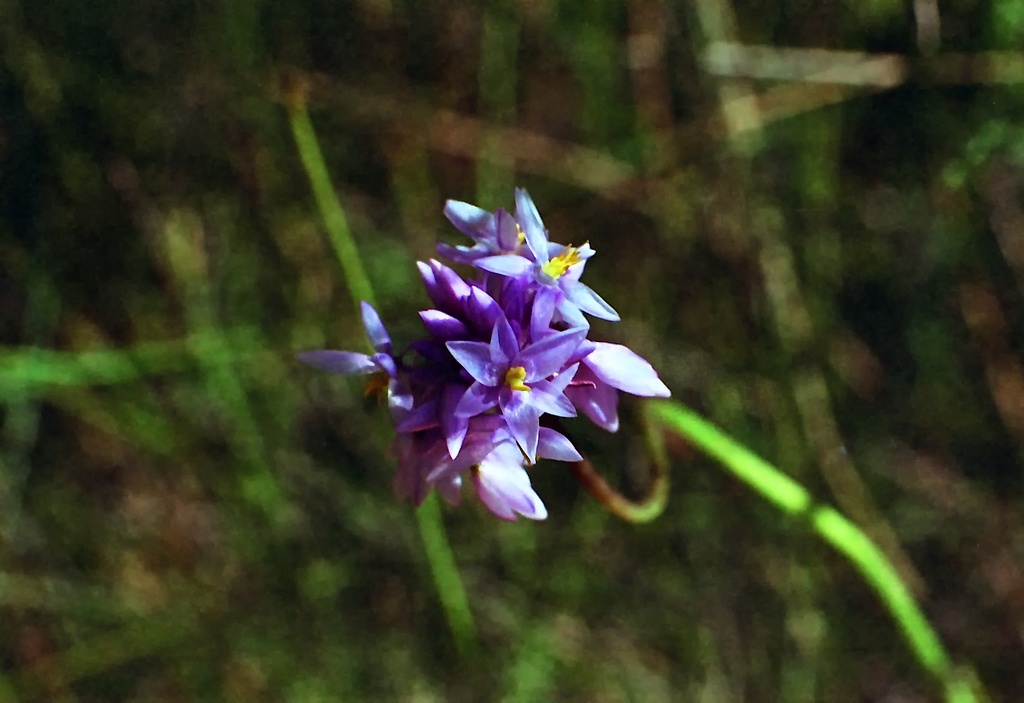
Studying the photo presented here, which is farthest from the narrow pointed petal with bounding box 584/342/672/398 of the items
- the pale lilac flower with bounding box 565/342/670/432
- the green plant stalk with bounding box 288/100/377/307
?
the green plant stalk with bounding box 288/100/377/307

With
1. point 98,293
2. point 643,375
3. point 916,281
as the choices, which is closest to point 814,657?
point 916,281

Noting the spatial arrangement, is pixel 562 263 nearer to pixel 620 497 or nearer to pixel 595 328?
pixel 620 497

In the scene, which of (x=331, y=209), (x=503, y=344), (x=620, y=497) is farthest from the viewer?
(x=331, y=209)

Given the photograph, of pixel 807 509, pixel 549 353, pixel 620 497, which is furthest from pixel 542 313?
pixel 807 509

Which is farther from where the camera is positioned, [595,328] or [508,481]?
[595,328]

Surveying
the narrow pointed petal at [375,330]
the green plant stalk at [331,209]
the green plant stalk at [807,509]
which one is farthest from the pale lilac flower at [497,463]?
the green plant stalk at [331,209]

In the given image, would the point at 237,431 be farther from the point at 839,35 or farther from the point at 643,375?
the point at 839,35
